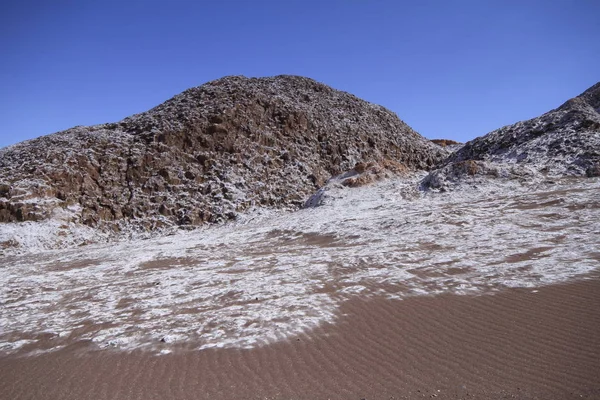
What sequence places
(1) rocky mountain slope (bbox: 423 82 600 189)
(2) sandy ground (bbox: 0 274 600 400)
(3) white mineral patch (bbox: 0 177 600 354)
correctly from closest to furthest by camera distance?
(2) sandy ground (bbox: 0 274 600 400)
(3) white mineral patch (bbox: 0 177 600 354)
(1) rocky mountain slope (bbox: 423 82 600 189)

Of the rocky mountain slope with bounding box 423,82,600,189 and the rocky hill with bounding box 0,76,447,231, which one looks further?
the rocky hill with bounding box 0,76,447,231

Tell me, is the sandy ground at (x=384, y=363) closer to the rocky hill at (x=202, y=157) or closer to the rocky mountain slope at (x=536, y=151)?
the rocky mountain slope at (x=536, y=151)

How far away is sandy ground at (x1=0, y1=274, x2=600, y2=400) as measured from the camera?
4609 mm

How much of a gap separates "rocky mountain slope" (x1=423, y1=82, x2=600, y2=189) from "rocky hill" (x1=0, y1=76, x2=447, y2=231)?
7.75 metres

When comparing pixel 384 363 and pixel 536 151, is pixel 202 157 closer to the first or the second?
pixel 536 151

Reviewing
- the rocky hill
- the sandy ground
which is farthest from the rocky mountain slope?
the sandy ground

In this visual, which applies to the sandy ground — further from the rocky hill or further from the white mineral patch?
the rocky hill

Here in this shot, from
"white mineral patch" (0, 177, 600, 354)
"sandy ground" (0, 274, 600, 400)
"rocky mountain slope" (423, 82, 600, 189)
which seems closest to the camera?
"sandy ground" (0, 274, 600, 400)

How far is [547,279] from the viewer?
26.9 feet

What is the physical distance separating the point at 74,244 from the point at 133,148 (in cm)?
1102

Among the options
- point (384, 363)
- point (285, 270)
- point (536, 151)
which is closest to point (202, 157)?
point (285, 270)

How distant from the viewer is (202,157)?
32312 millimetres

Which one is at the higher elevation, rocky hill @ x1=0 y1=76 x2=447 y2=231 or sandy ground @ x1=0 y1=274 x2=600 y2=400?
rocky hill @ x1=0 y1=76 x2=447 y2=231

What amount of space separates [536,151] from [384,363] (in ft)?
88.0
